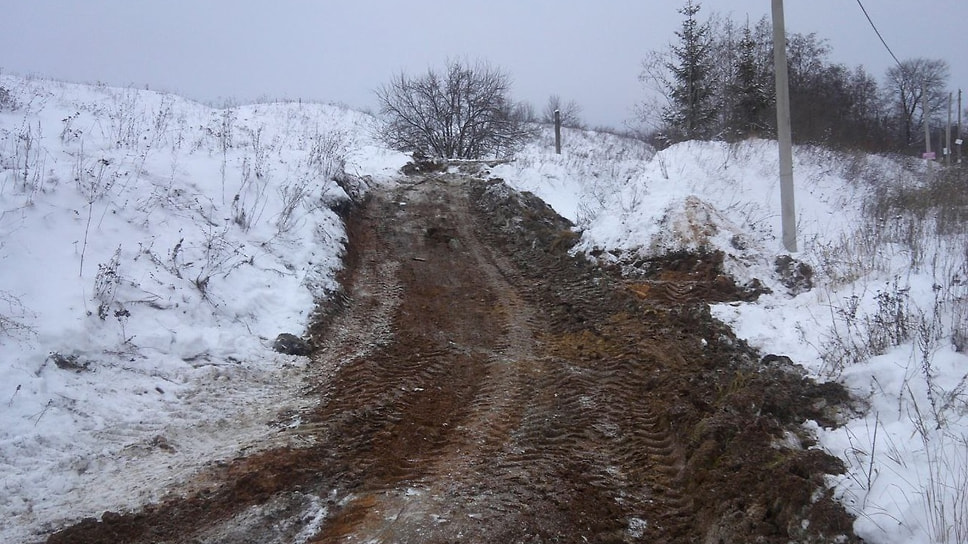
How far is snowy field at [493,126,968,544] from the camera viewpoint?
11.0ft

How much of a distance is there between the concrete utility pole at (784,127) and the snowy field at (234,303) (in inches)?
17.9

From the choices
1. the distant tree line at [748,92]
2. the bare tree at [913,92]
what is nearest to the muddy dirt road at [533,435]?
the distant tree line at [748,92]

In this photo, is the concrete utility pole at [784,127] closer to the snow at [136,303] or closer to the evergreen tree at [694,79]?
the snow at [136,303]

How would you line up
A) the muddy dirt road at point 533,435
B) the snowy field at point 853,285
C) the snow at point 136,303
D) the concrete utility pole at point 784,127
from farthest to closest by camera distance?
the concrete utility pole at point 784,127
the snow at point 136,303
the muddy dirt road at point 533,435
the snowy field at point 853,285

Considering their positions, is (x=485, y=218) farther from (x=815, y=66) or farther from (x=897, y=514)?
(x=815, y=66)

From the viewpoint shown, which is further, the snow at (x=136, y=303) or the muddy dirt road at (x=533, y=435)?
the snow at (x=136, y=303)

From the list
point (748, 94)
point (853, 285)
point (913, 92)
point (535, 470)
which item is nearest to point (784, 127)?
point (853, 285)

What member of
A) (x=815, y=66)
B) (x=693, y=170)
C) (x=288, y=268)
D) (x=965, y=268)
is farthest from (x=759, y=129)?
(x=288, y=268)

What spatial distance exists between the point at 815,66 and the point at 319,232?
23.8m

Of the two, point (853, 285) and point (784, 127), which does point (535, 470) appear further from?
point (784, 127)

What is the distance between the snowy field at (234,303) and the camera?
3.96 m

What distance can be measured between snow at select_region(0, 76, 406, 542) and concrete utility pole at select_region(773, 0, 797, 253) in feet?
21.0

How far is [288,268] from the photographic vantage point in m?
8.20

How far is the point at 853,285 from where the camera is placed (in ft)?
21.6
